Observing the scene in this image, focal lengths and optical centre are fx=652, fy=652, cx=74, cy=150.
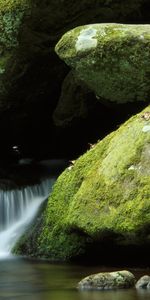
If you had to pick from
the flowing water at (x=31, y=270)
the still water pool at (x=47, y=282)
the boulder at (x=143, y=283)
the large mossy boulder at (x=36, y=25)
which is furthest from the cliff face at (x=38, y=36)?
the boulder at (x=143, y=283)

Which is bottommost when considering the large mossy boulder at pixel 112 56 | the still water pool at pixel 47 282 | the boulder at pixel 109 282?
the still water pool at pixel 47 282

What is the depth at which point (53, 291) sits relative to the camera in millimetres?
8156

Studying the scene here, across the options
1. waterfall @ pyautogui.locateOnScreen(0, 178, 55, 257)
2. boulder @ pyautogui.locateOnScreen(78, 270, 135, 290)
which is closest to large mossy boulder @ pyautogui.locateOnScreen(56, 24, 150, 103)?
waterfall @ pyautogui.locateOnScreen(0, 178, 55, 257)

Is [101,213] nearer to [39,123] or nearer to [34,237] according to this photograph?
[34,237]

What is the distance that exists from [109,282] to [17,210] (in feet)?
19.8

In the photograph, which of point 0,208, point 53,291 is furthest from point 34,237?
point 53,291

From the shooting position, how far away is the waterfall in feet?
41.7

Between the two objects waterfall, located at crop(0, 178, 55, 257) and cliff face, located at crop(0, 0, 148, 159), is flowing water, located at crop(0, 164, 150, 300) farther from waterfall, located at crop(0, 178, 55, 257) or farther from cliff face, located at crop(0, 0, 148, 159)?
cliff face, located at crop(0, 0, 148, 159)

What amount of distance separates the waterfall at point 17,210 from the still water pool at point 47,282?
4.34ft

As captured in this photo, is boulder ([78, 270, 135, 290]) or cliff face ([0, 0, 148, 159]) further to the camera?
cliff face ([0, 0, 148, 159])

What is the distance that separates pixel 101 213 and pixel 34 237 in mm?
2295

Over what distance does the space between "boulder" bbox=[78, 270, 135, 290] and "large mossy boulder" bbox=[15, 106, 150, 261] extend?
126 centimetres

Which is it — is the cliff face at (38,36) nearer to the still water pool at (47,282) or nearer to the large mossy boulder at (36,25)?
the large mossy boulder at (36,25)

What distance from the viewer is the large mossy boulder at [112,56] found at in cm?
1196
